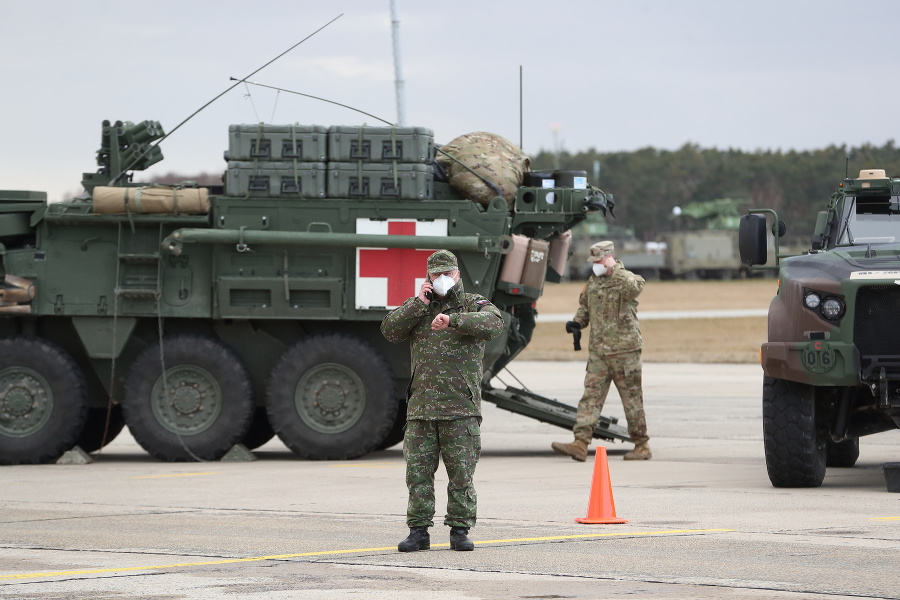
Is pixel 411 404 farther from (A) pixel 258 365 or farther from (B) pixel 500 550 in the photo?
(A) pixel 258 365

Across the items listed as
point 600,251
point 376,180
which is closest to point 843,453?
point 600,251

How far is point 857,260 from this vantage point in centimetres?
1146

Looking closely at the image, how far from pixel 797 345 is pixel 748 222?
135 cm

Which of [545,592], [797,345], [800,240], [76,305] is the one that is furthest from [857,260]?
[800,240]

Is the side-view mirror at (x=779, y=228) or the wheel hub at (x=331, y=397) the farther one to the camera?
the wheel hub at (x=331, y=397)

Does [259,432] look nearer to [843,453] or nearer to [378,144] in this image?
[378,144]

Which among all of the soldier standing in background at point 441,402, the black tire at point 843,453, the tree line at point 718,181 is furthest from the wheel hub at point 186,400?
the tree line at point 718,181

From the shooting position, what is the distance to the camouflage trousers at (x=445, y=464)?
28.4 feet

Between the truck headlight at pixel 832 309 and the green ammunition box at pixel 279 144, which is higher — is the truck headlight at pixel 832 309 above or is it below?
below

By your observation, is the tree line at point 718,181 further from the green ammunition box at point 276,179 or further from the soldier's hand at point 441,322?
the soldier's hand at point 441,322

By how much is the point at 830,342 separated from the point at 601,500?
7.81 ft

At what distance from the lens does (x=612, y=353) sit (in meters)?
14.4

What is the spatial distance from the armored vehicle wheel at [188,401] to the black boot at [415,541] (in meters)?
6.25

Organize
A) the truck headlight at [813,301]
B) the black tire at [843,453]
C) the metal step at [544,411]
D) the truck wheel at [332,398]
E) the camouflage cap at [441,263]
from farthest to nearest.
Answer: the metal step at [544,411]
the truck wheel at [332,398]
the black tire at [843,453]
the truck headlight at [813,301]
the camouflage cap at [441,263]
